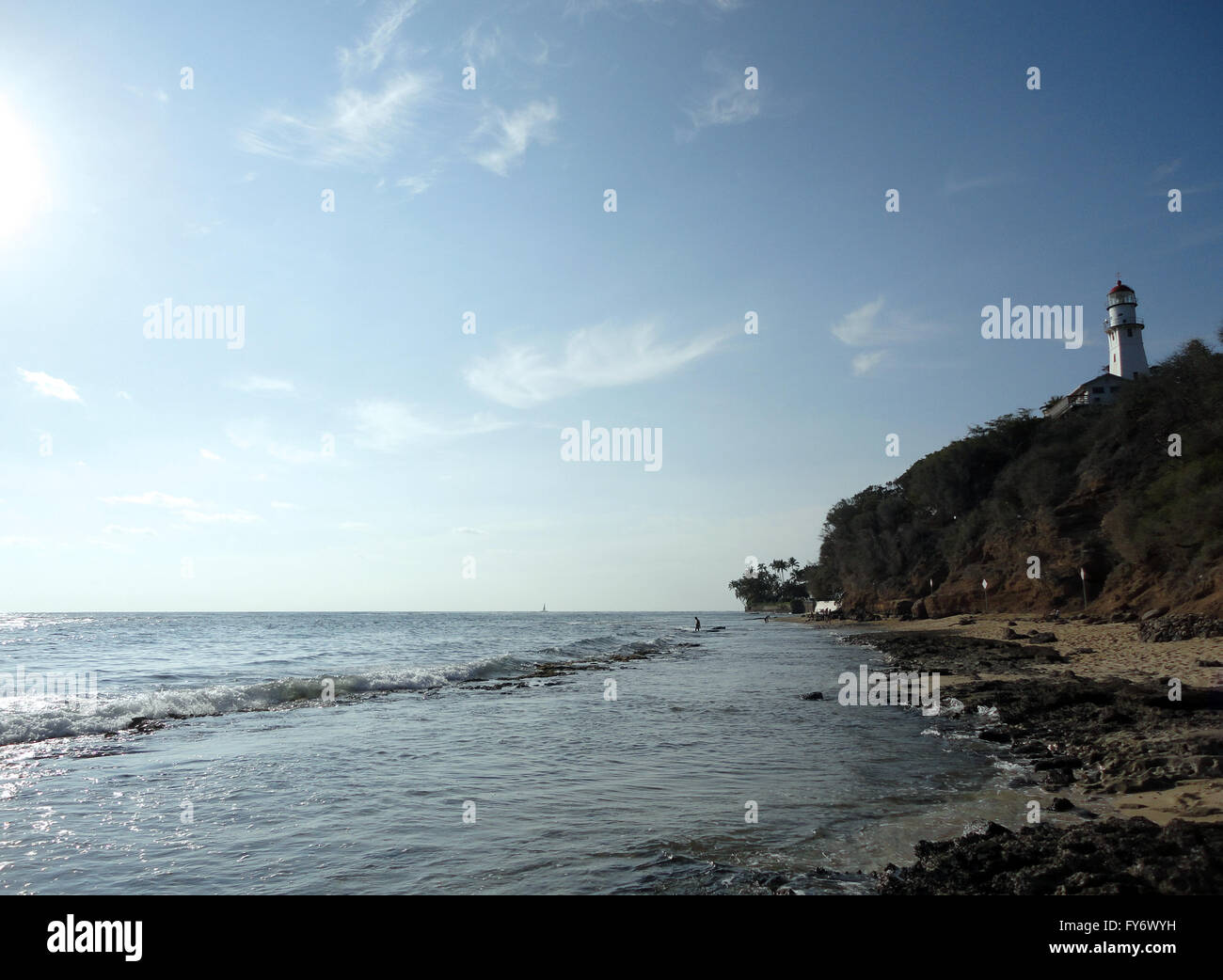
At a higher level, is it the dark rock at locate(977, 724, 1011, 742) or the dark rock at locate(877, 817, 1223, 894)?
the dark rock at locate(877, 817, 1223, 894)

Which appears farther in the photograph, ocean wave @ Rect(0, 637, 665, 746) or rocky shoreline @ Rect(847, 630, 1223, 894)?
ocean wave @ Rect(0, 637, 665, 746)

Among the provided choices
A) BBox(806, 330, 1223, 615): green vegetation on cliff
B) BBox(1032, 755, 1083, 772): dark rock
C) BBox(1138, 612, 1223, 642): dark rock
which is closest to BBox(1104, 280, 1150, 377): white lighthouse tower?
BBox(806, 330, 1223, 615): green vegetation on cliff

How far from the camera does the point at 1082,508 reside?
4447 cm

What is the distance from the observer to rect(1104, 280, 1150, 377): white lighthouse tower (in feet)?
222

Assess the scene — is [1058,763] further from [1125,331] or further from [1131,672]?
[1125,331]

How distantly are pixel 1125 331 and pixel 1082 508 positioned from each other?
35204 mm

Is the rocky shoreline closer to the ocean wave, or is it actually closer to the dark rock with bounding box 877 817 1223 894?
the dark rock with bounding box 877 817 1223 894

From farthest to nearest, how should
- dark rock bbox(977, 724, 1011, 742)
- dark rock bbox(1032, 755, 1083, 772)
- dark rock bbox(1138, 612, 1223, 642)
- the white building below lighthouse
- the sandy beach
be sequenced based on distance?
1. the white building below lighthouse
2. dark rock bbox(1138, 612, 1223, 642)
3. dark rock bbox(977, 724, 1011, 742)
4. dark rock bbox(1032, 755, 1083, 772)
5. the sandy beach

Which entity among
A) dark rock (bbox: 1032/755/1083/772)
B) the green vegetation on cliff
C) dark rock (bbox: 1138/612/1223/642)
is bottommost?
dark rock (bbox: 1032/755/1083/772)

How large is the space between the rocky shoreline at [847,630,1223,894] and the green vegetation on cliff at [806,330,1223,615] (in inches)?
632

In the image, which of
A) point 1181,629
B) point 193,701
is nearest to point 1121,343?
point 1181,629

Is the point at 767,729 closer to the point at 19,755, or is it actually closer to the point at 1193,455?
the point at 19,755

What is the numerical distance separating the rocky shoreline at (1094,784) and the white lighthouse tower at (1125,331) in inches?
2501
